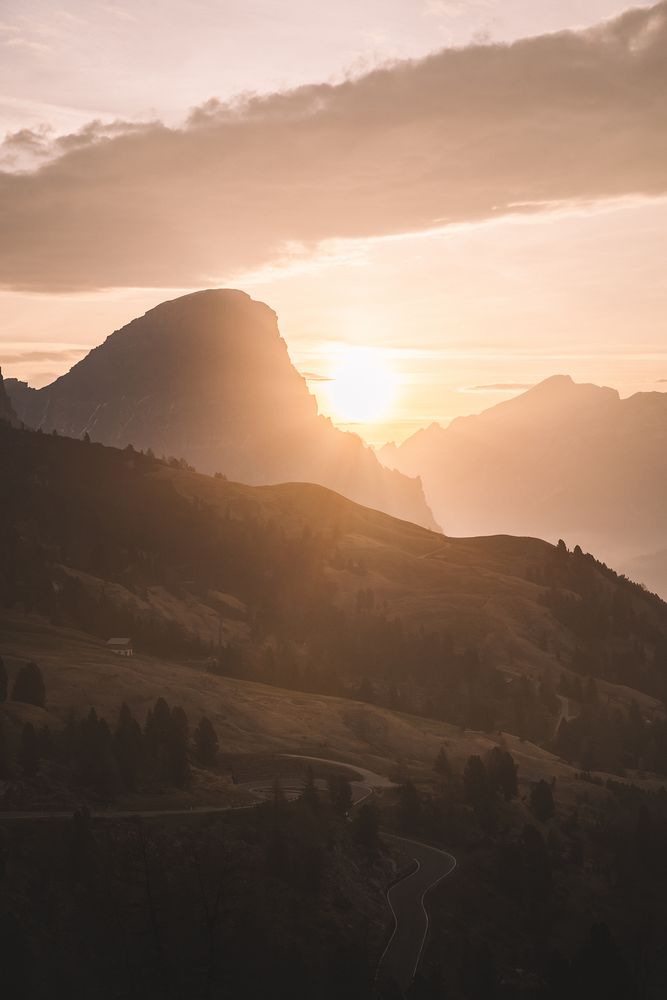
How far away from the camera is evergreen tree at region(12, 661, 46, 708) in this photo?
147 meters

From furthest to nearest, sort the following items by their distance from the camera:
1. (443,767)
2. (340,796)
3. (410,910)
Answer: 1. (443,767)
2. (340,796)
3. (410,910)

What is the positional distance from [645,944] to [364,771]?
51.3 m

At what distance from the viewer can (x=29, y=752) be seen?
118 m

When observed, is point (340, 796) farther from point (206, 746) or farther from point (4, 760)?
point (4, 760)

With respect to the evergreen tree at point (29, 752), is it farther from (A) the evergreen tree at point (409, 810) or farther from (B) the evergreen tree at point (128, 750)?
(A) the evergreen tree at point (409, 810)

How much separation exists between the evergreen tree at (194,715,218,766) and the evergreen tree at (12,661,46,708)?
22942mm

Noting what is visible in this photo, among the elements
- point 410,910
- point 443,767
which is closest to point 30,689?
point 443,767

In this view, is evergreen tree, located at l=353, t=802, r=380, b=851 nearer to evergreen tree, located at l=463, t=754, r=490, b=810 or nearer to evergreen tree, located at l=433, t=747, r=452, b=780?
evergreen tree, located at l=463, t=754, r=490, b=810

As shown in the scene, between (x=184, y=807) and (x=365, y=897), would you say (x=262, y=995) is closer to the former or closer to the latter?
(x=365, y=897)

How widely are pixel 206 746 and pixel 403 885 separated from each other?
38.1 metres

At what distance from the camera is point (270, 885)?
325ft

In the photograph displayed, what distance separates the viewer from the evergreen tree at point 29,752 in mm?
115000

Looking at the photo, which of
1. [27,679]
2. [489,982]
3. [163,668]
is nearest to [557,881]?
[489,982]

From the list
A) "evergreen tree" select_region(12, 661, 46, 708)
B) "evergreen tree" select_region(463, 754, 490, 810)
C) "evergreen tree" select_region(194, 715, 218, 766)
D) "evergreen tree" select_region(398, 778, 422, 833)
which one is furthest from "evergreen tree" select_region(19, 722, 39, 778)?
"evergreen tree" select_region(463, 754, 490, 810)
